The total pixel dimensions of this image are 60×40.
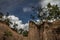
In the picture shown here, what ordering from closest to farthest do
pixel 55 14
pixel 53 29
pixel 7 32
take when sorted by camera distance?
1. pixel 53 29
2. pixel 7 32
3. pixel 55 14

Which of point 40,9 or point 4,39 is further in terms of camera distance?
point 40,9

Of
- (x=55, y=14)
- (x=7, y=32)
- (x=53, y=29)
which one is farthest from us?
(x=55, y=14)

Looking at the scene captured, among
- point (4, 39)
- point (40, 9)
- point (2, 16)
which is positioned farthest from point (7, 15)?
point (4, 39)

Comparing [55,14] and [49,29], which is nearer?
[49,29]

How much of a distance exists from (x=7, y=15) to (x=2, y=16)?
2.08 meters

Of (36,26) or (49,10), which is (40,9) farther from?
(36,26)

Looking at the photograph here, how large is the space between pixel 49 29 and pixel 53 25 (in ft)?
4.53

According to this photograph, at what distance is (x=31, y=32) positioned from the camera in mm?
36750

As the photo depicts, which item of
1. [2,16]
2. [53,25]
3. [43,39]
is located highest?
[2,16]

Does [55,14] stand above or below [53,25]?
above

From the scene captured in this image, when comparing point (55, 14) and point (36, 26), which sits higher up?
point (55, 14)

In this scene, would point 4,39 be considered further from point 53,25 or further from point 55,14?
point 55,14

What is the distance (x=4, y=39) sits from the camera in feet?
113

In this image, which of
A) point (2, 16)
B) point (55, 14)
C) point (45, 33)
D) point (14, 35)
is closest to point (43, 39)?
point (45, 33)
